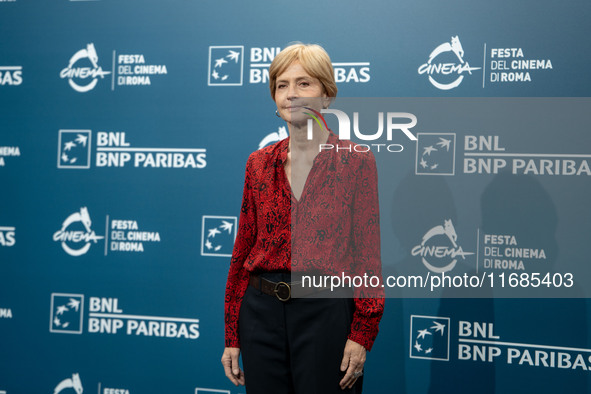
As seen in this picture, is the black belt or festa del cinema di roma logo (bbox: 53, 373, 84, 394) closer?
the black belt

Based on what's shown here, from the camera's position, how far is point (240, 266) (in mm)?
1892

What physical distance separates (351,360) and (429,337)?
3.50 feet

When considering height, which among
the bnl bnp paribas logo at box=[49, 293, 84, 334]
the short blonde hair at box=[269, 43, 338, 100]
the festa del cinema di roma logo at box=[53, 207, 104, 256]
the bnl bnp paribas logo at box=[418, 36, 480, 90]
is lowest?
the bnl bnp paribas logo at box=[49, 293, 84, 334]

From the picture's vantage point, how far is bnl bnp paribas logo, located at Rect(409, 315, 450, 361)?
2.63 metres

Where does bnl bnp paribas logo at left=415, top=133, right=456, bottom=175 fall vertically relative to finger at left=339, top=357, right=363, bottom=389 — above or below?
above

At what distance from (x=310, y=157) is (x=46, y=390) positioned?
2.27 m

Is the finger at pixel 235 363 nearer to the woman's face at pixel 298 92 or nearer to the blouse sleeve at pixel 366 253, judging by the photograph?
the blouse sleeve at pixel 366 253

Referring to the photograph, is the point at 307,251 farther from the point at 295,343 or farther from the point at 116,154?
the point at 116,154

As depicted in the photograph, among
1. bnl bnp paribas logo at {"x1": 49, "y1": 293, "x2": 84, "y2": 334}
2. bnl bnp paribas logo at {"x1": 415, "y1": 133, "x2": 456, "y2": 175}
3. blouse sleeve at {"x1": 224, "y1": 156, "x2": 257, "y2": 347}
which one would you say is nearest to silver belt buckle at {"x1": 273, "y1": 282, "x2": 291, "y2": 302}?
blouse sleeve at {"x1": 224, "y1": 156, "x2": 257, "y2": 347}

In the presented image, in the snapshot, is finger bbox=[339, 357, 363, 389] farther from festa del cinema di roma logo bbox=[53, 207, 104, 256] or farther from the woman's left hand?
festa del cinema di roma logo bbox=[53, 207, 104, 256]

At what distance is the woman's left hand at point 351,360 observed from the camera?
1.70 meters

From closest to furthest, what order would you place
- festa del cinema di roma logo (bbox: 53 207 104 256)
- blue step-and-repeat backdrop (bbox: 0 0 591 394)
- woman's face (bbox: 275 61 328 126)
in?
woman's face (bbox: 275 61 328 126)
blue step-and-repeat backdrop (bbox: 0 0 591 394)
festa del cinema di roma logo (bbox: 53 207 104 256)

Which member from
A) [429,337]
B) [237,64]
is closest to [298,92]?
[237,64]

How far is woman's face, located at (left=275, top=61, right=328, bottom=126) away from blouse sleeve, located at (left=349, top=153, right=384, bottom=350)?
249 mm
